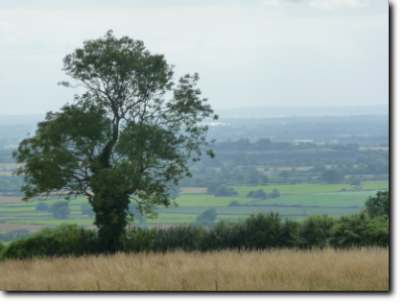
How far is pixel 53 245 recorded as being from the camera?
615 inches

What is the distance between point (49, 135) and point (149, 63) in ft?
15.5

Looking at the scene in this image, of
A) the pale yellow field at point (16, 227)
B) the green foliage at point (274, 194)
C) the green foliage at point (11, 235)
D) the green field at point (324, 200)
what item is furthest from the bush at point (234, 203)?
the green foliage at point (11, 235)

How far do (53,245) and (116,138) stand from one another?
4655mm

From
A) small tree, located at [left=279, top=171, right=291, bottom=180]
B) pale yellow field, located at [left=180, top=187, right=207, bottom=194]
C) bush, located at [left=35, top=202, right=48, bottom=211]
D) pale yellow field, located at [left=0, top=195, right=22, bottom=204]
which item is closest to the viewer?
bush, located at [left=35, top=202, right=48, bottom=211]

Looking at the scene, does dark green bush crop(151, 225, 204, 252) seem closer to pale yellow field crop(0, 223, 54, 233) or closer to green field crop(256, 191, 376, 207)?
pale yellow field crop(0, 223, 54, 233)

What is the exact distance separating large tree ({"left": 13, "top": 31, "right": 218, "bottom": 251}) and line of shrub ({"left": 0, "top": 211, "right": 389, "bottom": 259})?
122 centimetres

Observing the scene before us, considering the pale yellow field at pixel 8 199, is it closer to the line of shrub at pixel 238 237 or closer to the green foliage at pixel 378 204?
the line of shrub at pixel 238 237

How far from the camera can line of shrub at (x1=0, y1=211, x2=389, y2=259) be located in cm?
1402

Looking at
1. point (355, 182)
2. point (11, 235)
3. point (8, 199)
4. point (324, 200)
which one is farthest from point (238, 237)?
point (355, 182)

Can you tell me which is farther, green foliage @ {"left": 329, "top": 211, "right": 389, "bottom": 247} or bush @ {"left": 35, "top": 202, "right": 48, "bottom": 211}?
bush @ {"left": 35, "top": 202, "right": 48, "bottom": 211}

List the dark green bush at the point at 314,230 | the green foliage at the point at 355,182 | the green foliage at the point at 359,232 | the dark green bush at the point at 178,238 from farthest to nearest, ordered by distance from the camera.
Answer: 1. the green foliage at the point at 355,182
2. the dark green bush at the point at 178,238
3. the dark green bush at the point at 314,230
4. the green foliage at the point at 359,232

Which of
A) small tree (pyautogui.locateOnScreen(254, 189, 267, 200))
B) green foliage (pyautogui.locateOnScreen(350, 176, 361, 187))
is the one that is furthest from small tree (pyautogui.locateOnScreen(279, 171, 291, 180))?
small tree (pyautogui.locateOnScreen(254, 189, 267, 200))

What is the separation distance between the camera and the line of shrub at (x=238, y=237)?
1402cm
